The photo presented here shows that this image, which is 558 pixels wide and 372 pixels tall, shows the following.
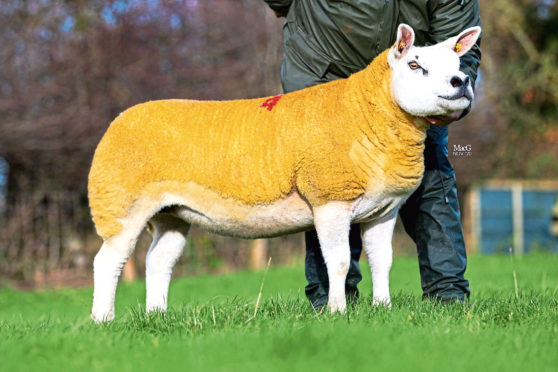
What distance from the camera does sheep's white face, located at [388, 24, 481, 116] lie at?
3605mm

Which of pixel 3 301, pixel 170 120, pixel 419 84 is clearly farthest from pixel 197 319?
pixel 3 301

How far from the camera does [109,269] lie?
4203 mm

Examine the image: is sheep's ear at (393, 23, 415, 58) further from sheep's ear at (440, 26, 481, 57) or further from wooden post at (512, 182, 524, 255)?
wooden post at (512, 182, 524, 255)

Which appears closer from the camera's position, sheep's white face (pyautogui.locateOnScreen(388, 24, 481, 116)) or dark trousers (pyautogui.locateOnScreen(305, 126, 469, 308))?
sheep's white face (pyautogui.locateOnScreen(388, 24, 481, 116))

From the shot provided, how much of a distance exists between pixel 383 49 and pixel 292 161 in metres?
1.09

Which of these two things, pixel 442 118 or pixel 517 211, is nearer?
pixel 442 118

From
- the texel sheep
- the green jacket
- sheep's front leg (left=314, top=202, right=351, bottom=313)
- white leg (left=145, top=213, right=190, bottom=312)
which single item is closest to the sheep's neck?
the texel sheep

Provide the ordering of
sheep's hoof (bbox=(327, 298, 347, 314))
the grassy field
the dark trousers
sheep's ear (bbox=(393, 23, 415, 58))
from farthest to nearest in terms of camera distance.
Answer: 1. the dark trousers
2. sheep's hoof (bbox=(327, 298, 347, 314))
3. sheep's ear (bbox=(393, 23, 415, 58))
4. the grassy field

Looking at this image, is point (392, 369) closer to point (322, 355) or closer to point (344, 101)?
point (322, 355)

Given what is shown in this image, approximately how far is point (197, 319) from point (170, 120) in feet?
4.17

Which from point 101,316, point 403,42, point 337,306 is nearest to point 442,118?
point 403,42

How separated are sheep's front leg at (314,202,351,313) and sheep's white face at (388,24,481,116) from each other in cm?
67

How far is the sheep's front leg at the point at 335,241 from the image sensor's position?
3.81m

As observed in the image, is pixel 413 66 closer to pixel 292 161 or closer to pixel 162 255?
pixel 292 161
